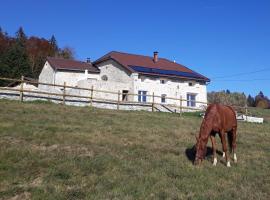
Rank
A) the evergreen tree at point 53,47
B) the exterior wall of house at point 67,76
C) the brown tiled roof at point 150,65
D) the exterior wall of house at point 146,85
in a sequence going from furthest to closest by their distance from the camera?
the evergreen tree at point 53,47, the exterior wall of house at point 67,76, the brown tiled roof at point 150,65, the exterior wall of house at point 146,85

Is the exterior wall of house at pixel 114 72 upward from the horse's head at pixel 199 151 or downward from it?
upward

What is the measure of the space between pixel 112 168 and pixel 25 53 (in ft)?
163

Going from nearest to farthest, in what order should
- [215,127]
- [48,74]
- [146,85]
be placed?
[215,127] < [146,85] < [48,74]

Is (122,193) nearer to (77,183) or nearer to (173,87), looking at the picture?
(77,183)

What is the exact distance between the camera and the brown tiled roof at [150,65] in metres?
37.9

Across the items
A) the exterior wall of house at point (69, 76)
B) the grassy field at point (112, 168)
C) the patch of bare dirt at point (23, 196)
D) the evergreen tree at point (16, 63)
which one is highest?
the evergreen tree at point (16, 63)

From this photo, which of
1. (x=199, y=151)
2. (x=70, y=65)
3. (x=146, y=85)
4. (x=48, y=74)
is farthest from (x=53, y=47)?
(x=199, y=151)

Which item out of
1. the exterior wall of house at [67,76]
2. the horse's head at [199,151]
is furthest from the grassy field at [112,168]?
the exterior wall of house at [67,76]

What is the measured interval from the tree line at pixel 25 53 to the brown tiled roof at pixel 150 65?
1613cm

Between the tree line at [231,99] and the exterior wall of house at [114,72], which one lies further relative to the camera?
the tree line at [231,99]

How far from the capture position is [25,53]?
54.6m

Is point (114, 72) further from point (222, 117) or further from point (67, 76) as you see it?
point (222, 117)

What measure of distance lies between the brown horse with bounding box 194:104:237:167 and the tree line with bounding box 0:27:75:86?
3868cm

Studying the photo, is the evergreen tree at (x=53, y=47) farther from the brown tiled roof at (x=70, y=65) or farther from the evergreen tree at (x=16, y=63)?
the brown tiled roof at (x=70, y=65)
